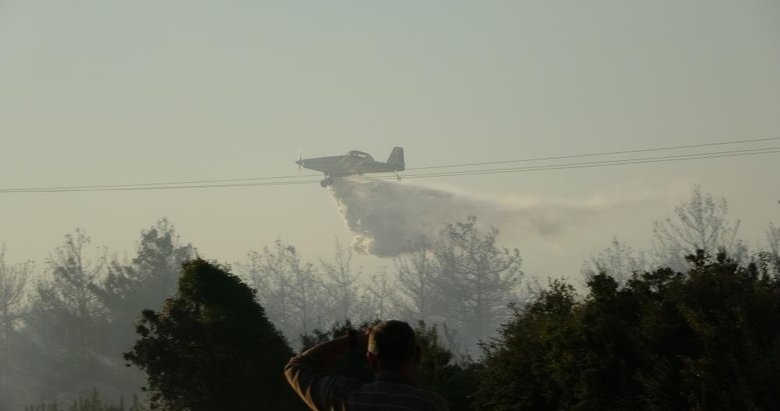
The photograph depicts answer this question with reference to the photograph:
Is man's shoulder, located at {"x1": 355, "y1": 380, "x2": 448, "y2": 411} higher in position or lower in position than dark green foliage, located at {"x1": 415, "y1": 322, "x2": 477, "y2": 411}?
lower

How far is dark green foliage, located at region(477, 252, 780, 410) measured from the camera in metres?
14.6

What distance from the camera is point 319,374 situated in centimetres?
574

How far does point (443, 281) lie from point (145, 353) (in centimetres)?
9954

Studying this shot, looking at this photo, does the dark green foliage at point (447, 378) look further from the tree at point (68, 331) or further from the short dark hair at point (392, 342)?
the tree at point (68, 331)

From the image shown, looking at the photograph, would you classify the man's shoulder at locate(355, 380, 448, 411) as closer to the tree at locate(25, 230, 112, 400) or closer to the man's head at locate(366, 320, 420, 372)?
the man's head at locate(366, 320, 420, 372)

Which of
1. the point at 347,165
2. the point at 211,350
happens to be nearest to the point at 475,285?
the point at 347,165

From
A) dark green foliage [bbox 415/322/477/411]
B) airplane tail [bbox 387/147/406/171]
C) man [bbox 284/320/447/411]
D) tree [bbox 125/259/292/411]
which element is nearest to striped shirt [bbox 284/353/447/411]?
man [bbox 284/320/447/411]

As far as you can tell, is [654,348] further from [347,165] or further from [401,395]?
[347,165]

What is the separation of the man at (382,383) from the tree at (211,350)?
51.1 ft

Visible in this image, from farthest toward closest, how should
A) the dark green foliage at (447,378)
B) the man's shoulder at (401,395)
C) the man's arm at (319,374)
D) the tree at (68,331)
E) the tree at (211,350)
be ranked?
1. the tree at (68,331)
2. the tree at (211,350)
3. the dark green foliage at (447,378)
4. the man's arm at (319,374)
5. the man's shoulder at (401,395)

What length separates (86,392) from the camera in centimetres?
7769

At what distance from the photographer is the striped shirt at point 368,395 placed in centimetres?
549

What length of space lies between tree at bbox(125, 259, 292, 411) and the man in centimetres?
1557

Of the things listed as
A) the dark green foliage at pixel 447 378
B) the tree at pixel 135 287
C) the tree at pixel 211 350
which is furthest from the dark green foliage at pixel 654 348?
the tree at pixel 135 287
